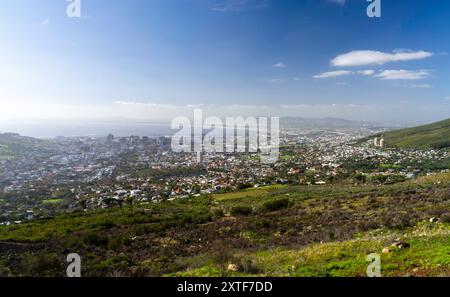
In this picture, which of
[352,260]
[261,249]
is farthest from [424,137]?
[352,260]

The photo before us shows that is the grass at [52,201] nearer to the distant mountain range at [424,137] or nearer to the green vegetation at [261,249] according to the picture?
the green vegetation at [261,249]

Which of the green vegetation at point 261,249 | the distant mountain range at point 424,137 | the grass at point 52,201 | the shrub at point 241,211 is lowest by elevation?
the grass at point 52,201

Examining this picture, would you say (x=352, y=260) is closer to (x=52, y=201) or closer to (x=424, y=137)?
(x=52, y=201)

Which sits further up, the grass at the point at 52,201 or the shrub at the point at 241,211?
the shrub at the point at 241,211

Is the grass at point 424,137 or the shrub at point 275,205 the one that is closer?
the shrub at point 275,205

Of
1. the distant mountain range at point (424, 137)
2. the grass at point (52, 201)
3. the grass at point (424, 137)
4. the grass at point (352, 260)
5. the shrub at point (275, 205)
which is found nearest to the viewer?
the grass at point (352, 260)

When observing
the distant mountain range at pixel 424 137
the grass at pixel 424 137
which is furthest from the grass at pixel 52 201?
the grass at pixel 424 137
